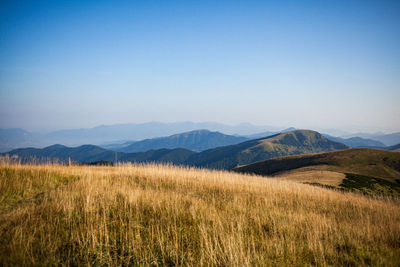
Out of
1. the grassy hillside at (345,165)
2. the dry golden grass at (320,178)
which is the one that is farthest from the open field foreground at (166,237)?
the grassy hillside at (345,165)

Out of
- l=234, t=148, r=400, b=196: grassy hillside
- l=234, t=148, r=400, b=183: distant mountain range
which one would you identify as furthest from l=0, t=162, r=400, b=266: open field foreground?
l=234, t=148, r=400, b=183: distant mountain range

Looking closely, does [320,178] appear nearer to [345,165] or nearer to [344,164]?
[345,165]

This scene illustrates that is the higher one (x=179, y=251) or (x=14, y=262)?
(x=14, y=262)

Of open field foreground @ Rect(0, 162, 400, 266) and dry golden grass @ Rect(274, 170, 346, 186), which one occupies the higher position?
open field foreground @ Rect(0, 162, 400, 266)

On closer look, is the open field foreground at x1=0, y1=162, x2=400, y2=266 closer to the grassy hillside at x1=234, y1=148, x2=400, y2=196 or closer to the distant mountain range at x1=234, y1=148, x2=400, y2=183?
the grassy hillside at x1=234, y1=148, x2=400, y2=196

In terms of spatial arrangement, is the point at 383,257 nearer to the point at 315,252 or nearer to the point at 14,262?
the point at 315,252

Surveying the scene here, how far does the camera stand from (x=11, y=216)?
173 inches

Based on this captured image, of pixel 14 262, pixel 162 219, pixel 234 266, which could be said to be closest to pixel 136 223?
pixel 162 219

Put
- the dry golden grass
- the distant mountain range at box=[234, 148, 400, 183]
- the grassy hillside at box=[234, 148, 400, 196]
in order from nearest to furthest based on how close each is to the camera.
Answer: the dry golden grass
the grassy hillside at box=[234, 148, 400, 196]
the distant mountain range at box=[234, 148, 400, 183]

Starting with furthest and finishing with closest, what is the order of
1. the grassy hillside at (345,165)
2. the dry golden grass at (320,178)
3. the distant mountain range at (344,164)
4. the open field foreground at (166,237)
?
the distant mountain range at (344,164), the grassy hillside at (345,165), the dry golden grass at (320,178), the open field foreground at (166,237)

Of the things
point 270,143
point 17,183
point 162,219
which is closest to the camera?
point 162,219

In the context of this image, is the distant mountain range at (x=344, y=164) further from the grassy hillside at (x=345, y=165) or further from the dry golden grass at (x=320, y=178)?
the dry golden grass at (x=320, y=178)

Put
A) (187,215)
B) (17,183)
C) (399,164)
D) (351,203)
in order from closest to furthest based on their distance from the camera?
(187,215) < (17,183) < (351,203) < (399,164)

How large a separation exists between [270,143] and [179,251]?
202 metres
